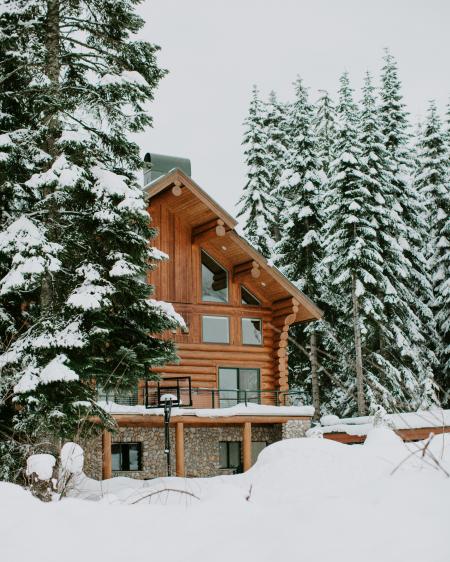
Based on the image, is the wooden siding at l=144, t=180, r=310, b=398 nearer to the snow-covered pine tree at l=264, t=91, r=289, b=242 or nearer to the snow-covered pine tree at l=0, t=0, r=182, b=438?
the snow-covered pine tree at l=0, t=0, r=182, b=438

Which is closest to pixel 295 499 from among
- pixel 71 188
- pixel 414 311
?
pixel 71 188

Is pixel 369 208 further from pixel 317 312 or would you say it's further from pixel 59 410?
pixel 59 410

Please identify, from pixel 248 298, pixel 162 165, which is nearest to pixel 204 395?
pixel 248 298

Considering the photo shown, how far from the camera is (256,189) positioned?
Answer: 32875 mm

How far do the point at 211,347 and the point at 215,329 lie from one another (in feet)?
1.96

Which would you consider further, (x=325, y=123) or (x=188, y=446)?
(x=325, y=123)

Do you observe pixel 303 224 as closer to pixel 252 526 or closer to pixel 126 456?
pixel 126 456

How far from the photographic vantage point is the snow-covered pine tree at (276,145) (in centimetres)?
3534

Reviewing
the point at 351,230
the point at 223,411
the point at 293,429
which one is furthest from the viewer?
the point at 351,230

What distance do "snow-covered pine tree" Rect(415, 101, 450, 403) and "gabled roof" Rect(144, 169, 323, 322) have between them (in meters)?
9.24

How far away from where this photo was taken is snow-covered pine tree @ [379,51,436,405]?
2923 centimetres

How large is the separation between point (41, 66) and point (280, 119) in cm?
2613

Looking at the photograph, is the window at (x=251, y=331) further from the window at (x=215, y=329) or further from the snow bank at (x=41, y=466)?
the snow bank at (x=41, y=466)

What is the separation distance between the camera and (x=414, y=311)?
31297 millimetres
